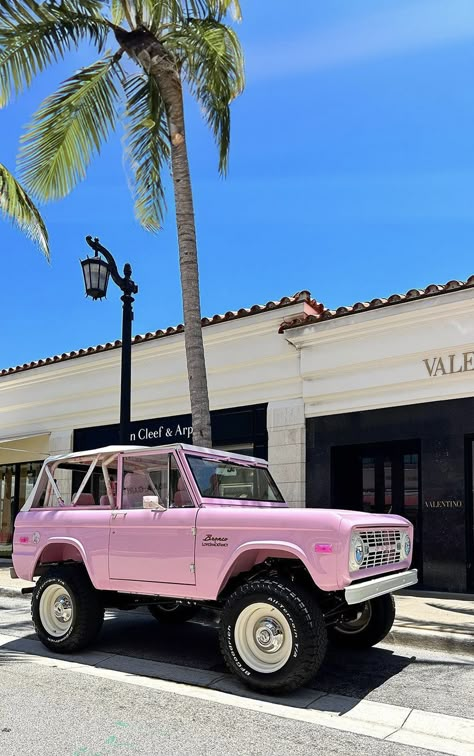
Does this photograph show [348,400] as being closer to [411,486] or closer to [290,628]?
[411,486]

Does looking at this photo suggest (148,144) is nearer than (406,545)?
No

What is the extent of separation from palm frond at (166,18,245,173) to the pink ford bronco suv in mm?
6262

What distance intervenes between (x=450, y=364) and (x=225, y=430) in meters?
4.60

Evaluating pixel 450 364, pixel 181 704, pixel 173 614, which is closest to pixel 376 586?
pixel 181 704

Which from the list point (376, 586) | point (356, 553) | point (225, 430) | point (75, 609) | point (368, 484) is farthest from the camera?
point (225, 430)

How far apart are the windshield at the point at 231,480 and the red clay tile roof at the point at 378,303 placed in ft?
14.7

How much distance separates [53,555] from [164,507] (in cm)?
172

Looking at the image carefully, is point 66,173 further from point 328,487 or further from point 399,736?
point 399,736

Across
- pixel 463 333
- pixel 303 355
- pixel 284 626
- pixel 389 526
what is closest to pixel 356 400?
pixel 303 355

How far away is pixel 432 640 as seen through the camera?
6.96 m

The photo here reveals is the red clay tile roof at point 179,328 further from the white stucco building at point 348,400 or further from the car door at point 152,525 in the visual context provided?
the car door at point 152,525

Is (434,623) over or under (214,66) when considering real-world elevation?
under

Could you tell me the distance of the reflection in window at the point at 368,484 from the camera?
11508mm

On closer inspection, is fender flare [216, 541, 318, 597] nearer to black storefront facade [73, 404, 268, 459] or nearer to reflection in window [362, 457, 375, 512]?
reflection in window [362, 457, 375, 512]
